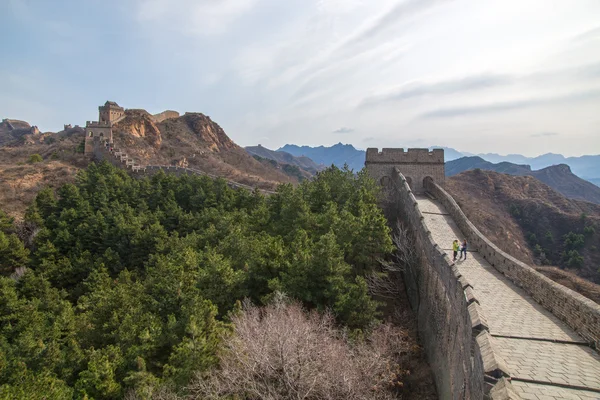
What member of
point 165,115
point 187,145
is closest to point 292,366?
point 187,145

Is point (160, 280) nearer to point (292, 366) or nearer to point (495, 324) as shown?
point (292, 366)

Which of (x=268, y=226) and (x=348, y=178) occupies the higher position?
(x=348, y=178)

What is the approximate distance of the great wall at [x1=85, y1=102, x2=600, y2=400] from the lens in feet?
20.1

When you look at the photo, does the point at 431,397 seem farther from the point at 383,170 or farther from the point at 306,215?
the point at 383,170

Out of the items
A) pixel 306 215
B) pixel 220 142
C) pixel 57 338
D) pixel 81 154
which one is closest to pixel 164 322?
pixel 57 338

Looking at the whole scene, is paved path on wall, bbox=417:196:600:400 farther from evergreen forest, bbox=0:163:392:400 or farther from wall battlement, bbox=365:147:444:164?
wall battlement, bbox=365:147:444:164

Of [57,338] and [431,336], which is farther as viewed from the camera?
[57,338]

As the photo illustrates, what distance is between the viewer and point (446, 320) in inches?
410

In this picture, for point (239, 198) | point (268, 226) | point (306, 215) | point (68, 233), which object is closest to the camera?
point (306, 215)

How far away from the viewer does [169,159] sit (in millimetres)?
54125

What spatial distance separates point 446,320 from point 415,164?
1598 cm

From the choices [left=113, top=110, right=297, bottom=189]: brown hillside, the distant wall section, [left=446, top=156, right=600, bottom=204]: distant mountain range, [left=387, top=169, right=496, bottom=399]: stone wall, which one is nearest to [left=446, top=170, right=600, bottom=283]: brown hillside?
A: the distant wall section

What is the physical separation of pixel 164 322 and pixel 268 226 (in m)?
9.06

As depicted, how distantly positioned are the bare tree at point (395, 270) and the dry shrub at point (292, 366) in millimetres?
4659
